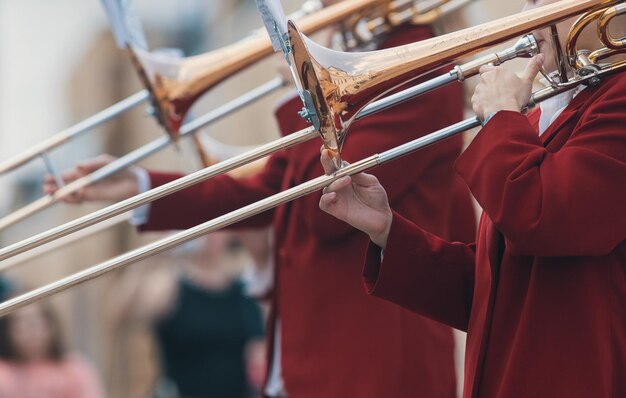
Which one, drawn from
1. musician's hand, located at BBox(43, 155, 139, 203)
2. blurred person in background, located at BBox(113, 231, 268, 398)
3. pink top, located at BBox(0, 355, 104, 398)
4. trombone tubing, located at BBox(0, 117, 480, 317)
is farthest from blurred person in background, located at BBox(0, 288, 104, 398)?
trombone tubing, located at BBox(0, 117, 480, 317)

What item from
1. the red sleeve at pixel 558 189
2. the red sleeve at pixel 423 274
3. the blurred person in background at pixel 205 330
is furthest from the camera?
the blurred person in background at pixel 205 330

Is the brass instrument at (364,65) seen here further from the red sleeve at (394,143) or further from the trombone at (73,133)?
the trombone at (73,133)

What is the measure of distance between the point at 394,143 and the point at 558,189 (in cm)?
98

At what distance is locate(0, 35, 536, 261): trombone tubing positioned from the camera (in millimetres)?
2568

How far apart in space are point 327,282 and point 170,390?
2662 millimetres

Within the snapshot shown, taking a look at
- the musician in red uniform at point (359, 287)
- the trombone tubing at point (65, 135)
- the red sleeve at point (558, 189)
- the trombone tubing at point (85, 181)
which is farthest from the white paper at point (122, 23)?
the red sleeve at point (558, 189)

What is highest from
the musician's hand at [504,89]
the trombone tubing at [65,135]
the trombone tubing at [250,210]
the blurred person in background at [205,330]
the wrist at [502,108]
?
the musician's hand at [504,89]

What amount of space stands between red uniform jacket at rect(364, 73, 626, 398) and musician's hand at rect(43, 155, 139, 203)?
1365 mm

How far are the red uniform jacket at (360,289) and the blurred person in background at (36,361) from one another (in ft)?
7.83

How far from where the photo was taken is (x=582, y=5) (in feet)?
8.11

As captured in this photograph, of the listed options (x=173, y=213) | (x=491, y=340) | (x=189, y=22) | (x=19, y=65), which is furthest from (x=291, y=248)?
(x=19, y=65)

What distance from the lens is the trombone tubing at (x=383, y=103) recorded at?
8.43ft

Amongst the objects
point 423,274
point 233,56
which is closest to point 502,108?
point 423,274

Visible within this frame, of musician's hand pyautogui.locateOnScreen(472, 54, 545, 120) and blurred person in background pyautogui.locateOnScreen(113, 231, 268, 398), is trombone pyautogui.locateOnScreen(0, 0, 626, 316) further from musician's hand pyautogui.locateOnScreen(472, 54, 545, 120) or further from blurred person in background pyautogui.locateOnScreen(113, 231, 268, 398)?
blurred person in background pyautogui.locateOnScreen(113, 231, 268, 398)
